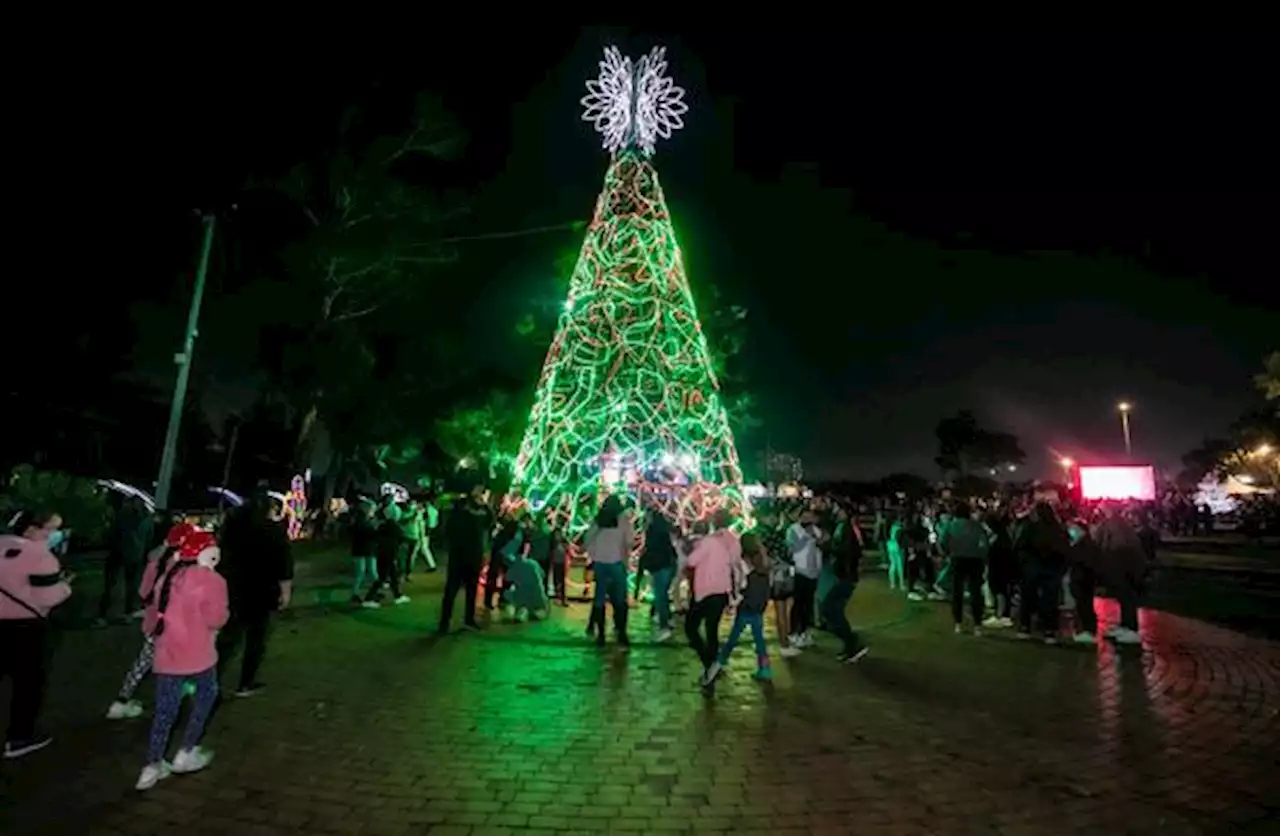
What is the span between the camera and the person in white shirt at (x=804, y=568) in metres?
9.64

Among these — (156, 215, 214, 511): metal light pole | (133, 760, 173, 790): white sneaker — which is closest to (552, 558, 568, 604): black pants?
(156, 215, 214, 511): metal light pole

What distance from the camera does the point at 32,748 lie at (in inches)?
219

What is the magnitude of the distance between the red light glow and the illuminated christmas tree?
2682cm

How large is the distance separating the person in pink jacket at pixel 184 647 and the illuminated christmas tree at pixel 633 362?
9.71m

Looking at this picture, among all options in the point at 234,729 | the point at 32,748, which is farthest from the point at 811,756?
the point at 32,748

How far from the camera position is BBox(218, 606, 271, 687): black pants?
23.0 ft

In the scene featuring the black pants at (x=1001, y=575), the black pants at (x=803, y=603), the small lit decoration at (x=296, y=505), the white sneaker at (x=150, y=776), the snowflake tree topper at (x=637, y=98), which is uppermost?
the snowflake tree topper at (x=637, y=98)

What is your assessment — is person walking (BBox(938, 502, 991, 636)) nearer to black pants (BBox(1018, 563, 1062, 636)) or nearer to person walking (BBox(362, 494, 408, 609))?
black pants (BBox(1018, 563, 1062, 636))

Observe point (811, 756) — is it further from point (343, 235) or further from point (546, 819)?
point (343, 235)

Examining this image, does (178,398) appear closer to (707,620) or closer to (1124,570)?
(707,620)

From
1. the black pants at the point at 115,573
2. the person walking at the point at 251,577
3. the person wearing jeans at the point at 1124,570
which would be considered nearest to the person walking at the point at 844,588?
the person wearing jeans at the point at 1124,570

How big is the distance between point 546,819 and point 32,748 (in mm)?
3923

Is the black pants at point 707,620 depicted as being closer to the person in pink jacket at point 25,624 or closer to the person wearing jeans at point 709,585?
the person wearing jeans at point 709,585

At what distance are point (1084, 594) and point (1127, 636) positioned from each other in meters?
0.71
